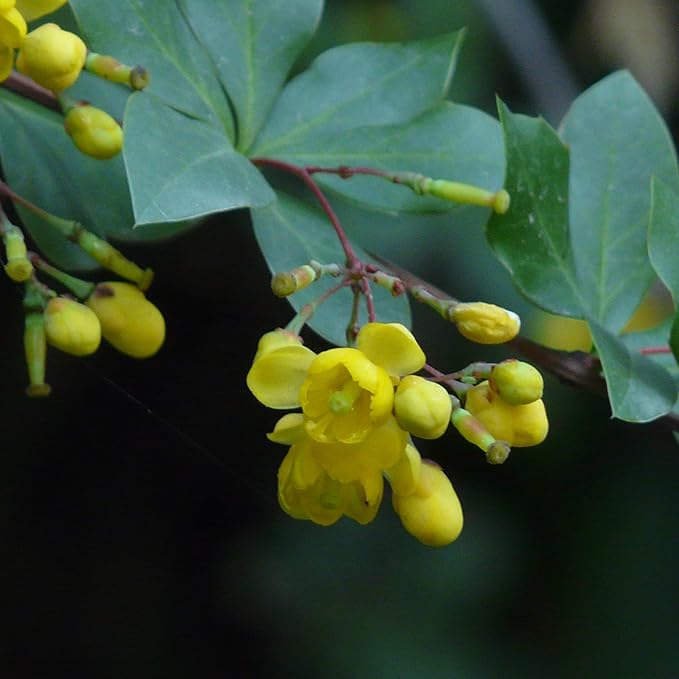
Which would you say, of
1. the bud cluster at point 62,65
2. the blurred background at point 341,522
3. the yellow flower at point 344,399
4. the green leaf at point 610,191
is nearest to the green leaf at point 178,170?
the bud cluster at point 62,65

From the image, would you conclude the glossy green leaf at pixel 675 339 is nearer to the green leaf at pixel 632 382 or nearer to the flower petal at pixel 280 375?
the green leaf at pixel 632 382

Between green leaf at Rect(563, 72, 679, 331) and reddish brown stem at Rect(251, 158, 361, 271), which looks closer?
reddish brown stem at Rect(251, 158, 361, 271)

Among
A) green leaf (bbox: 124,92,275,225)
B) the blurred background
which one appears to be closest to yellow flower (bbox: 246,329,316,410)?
green leaf (bbox: 124,92,275,225)

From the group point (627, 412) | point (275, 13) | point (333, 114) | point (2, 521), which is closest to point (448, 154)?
point (333, 114)

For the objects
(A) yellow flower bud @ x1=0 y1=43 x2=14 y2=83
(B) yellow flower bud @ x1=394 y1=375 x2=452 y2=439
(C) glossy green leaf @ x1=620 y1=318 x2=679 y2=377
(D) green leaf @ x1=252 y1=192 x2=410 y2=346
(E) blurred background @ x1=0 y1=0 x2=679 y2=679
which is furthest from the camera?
(E) blurred background @ x1=0 y1=0 x2=679 y2=679

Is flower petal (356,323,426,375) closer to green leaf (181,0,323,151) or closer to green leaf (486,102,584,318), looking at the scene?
green leaf (486,102,584,318)

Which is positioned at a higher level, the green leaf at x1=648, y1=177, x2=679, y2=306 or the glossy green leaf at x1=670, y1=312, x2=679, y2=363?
the green leaf at x1=648, y1=177, x2=679, y2=306

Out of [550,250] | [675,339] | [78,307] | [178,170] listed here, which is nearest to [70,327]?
[78,307]

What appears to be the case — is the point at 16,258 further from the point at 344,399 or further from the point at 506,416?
the point at 506,416
